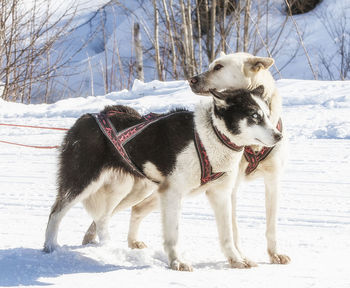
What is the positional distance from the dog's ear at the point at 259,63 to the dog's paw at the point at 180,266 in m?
1.37

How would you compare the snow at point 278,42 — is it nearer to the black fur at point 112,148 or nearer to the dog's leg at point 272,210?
the black fur at point 112,148

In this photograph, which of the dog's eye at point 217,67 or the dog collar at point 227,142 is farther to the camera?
the dog's eye at point 217,67

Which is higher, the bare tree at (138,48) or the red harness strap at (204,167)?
the bare tree at (138,48)

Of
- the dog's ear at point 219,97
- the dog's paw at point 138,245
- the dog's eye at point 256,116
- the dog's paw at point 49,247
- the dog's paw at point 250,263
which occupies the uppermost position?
the dog's ear at point 219,97

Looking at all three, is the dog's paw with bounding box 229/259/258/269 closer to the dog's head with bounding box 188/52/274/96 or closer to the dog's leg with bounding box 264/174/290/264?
the dog's leg with bounding box 264/174/290/264

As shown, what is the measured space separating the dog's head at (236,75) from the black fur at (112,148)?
26cm

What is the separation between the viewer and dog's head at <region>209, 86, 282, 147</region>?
332 cm

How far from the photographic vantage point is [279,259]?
373cm

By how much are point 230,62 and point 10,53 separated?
8.87 meters

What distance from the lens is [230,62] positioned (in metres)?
3.76

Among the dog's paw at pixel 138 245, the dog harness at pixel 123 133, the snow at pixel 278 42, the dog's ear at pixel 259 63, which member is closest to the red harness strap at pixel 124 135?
the dog harness at pixel 123 133

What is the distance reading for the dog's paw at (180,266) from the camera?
11.2 ft

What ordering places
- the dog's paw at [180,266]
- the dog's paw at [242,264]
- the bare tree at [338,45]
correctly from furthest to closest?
the bare tree at [338,45]
the dog's paw at [242,264]
the dog's paw at [180,266]

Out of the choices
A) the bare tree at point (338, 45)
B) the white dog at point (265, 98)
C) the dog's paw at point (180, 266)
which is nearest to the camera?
the dog's paw at point (180, 266)
